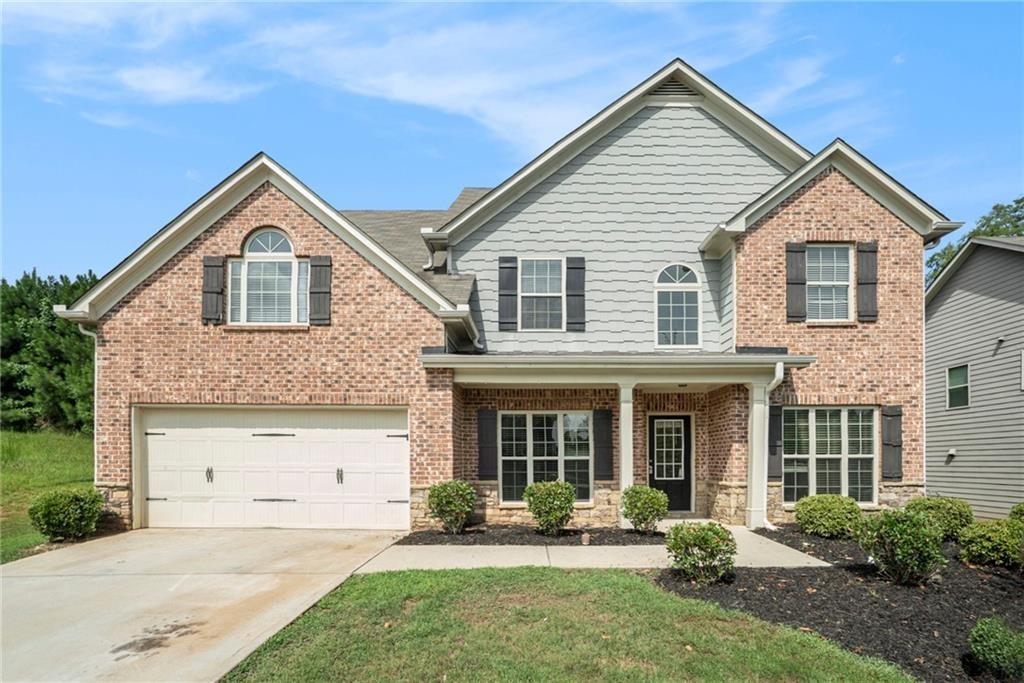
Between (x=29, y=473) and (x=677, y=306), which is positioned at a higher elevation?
(x=677, y=306)

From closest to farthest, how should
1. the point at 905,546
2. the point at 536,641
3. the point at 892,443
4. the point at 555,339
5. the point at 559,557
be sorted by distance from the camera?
the point at 536,641, the point at 905,546, the point at 559,557, the point at 892,443, the point at 555,339

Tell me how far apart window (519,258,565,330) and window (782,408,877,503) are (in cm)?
477

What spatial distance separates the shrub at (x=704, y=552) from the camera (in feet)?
27.0

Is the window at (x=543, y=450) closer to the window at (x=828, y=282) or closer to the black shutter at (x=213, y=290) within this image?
the window at (x=828, y=282)

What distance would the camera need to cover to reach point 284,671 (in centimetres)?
588

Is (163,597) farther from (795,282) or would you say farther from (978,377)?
(978,377)

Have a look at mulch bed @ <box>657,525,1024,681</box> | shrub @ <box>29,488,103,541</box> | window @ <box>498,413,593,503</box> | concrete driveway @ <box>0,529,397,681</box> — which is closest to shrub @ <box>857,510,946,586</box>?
mulch bed @ <box>657,525,1024,681</box>

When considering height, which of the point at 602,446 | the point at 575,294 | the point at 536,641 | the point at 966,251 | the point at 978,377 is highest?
the point at 966,251

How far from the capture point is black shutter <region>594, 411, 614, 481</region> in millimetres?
13500

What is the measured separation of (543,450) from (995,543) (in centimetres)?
730

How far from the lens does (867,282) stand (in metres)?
13.3

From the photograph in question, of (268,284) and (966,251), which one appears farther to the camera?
(966,251)

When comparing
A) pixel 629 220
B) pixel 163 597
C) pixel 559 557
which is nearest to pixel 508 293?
pixel 629 220

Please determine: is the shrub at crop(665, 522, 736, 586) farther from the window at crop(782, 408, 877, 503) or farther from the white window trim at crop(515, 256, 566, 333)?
the white window trim at crop(515, 256, 566, 333)
